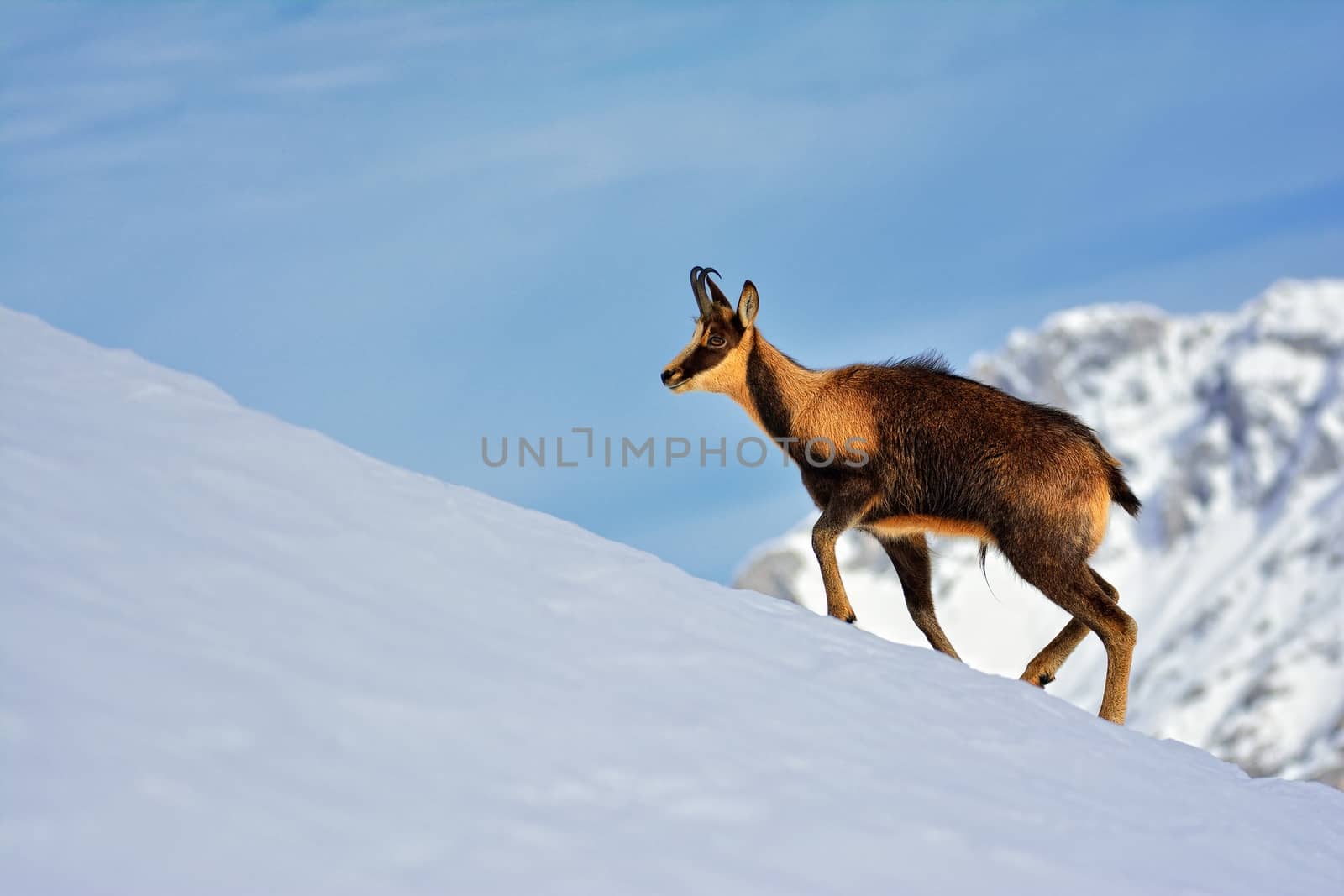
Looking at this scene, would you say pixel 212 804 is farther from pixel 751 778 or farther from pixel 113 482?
pixel 113 482

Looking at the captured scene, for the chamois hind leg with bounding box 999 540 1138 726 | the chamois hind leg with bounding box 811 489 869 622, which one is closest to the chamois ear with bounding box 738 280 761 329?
the chamois hind leg with bounding box 811 489 869 622

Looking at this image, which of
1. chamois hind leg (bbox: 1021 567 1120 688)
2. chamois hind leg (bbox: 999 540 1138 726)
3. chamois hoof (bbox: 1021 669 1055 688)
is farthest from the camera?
chamois hoof (bbox: 1021 669 1055 688)

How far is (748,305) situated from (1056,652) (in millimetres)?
4090

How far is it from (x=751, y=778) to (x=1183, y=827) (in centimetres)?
286

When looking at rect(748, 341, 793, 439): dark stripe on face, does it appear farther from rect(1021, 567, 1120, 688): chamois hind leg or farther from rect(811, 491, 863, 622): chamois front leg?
rect(1021, 567, 1120, 688): chamois hind leg

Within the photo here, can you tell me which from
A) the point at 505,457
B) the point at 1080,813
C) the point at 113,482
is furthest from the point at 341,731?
the point at 505,457

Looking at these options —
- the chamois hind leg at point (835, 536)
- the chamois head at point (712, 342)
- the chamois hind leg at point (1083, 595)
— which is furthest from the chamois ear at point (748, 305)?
the chamois hind leg at point (1083, 595)

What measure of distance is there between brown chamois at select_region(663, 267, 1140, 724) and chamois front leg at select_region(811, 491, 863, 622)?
2cm

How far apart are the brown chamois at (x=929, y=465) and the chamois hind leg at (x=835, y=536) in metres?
0.01

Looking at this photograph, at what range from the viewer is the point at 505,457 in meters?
13.8

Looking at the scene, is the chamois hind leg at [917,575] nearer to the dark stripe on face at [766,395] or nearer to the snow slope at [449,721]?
the dark stripe on face at [766,395]

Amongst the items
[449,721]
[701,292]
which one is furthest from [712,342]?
[449,721]

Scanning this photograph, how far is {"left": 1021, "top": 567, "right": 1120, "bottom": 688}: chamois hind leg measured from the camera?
12.2 metres

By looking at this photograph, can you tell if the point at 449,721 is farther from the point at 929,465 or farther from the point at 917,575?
the point at 917,575
